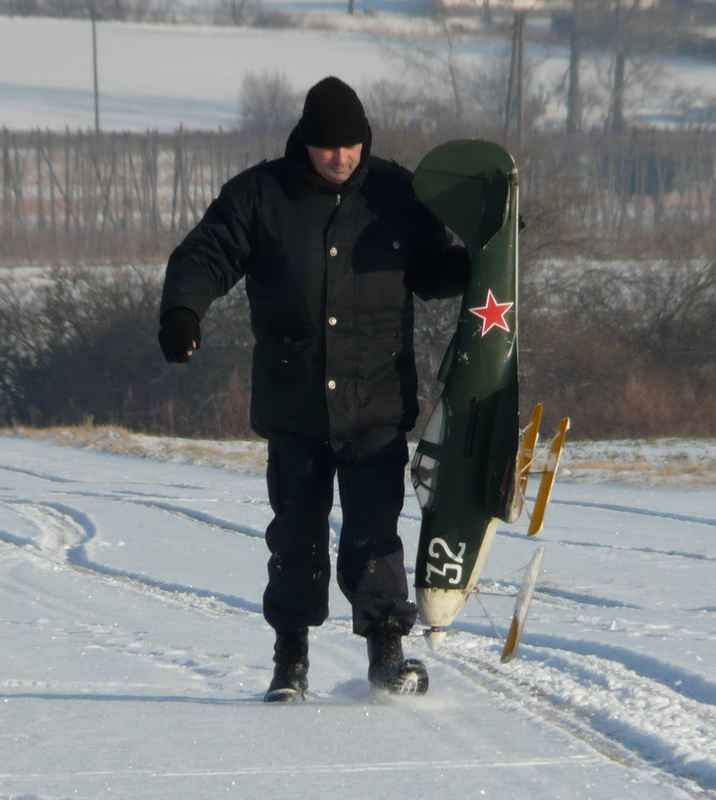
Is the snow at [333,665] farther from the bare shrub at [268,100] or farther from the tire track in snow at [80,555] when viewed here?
the bare shrub at [268,100]

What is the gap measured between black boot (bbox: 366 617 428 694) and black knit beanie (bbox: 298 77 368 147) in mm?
1237

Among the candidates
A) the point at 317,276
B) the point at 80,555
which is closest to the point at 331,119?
the point at 317,276

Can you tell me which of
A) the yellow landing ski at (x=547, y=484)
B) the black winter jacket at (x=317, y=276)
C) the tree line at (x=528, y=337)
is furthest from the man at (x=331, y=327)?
the tree line at (x=528, y=337)

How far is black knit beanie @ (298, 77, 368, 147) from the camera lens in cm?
302

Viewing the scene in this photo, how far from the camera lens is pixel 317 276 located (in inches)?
121

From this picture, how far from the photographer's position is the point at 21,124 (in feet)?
160

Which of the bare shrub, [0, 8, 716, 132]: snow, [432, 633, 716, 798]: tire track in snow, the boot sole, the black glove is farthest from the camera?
[0, 8, 716, 132]: snow

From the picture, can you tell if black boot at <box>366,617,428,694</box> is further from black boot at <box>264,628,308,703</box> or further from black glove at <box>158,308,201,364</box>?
black glove at <box>158,308,201,364</box>

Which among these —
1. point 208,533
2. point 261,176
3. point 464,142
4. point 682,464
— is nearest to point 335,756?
point 261,176

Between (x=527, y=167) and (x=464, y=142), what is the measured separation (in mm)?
19458

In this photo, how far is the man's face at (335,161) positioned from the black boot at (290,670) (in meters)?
1.22

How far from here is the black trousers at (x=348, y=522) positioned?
317 centimetres

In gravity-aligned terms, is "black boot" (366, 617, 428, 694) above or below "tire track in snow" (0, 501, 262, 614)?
above

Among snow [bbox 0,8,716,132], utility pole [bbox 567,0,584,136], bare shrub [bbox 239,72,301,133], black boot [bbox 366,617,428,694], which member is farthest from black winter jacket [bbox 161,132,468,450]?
bare shrub [bbox 239,72,301,133]
